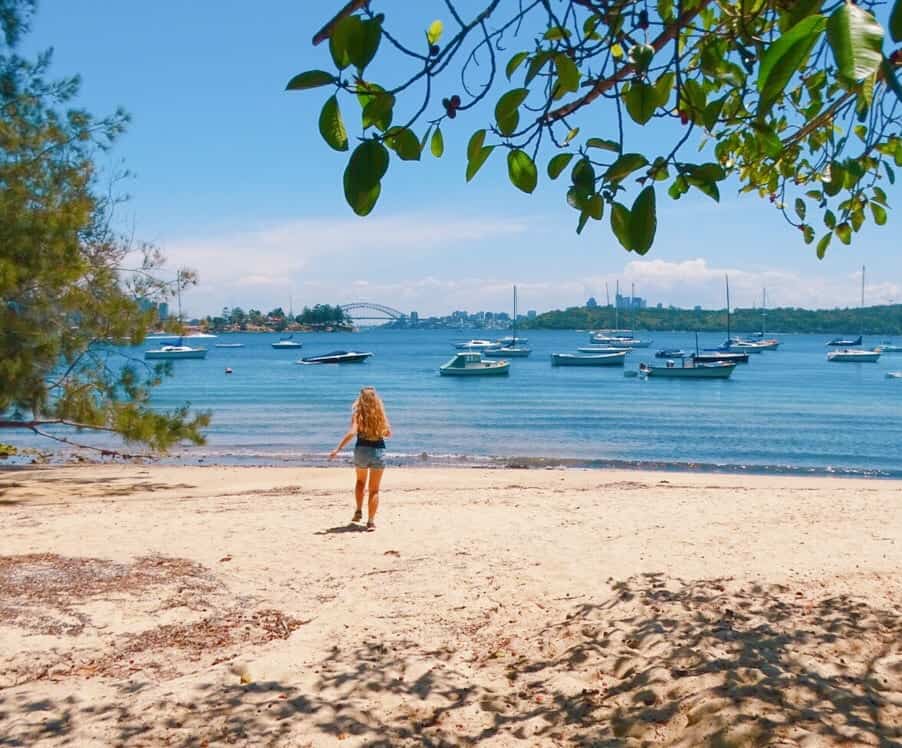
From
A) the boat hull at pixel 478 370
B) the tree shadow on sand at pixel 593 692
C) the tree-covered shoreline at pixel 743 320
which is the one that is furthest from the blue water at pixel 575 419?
the tree-covered shoreline at pixel 743 320

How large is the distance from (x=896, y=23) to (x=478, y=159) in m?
1.03

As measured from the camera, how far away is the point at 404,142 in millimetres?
1850

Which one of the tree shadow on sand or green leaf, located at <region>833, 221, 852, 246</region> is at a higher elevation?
green leaf, located at <region>833, 221, 852, 246</region>

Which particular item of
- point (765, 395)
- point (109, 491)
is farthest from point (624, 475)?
point (765, 395)

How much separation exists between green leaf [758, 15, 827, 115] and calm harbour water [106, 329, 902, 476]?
21.6 m

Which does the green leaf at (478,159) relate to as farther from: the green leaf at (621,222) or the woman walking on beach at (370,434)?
the woman walking on beach at (370,434)

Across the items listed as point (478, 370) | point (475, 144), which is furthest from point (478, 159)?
point (478, 370)

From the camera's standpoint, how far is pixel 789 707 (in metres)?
3.49

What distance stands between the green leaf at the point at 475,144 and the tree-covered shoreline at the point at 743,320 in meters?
173

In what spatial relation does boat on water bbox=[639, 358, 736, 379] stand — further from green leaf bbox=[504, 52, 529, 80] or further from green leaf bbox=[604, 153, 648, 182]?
green leaf bbox=[604, 153, 648, 182]

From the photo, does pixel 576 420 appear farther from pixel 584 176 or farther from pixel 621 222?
pixel 621 222

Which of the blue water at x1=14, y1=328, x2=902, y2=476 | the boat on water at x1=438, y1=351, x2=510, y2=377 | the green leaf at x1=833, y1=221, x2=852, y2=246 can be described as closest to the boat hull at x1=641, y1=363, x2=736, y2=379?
the blue water at x1=14, y1=328, x2=902, y2=476

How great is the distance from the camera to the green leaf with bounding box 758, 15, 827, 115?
106 cm

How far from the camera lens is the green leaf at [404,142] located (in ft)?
6.04
